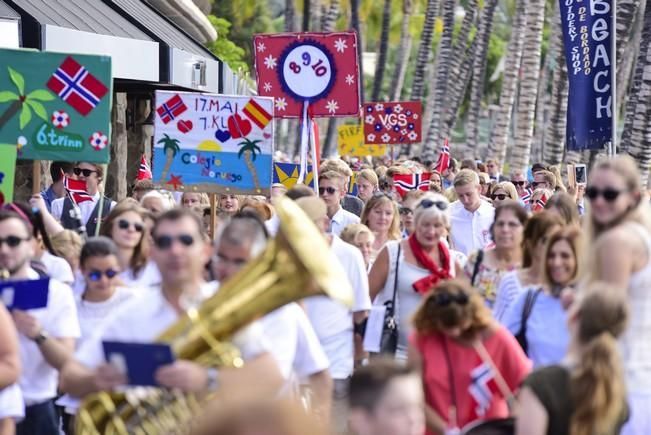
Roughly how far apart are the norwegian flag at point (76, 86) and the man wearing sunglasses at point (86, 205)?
198 cm

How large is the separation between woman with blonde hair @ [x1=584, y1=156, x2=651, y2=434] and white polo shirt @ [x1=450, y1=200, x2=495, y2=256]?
595 centimetres

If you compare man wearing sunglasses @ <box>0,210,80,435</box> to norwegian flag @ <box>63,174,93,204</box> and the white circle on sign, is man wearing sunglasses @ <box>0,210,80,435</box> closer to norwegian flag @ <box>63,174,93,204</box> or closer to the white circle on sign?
norwegian flag @ <box>63,174,93,204</box>

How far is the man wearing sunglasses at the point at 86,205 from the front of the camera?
1138cm

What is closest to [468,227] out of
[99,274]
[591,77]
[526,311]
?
[591,77]

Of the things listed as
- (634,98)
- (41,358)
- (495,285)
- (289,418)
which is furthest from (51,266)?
(634,98)

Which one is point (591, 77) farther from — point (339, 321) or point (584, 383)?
point (584, 383)

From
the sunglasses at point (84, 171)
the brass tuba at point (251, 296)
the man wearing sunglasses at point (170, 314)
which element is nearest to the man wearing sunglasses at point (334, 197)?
the sunglasses at point (84, 171)

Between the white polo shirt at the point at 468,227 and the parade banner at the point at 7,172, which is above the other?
the parade banner at the point at 7,172

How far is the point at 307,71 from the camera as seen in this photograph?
14.4 metres

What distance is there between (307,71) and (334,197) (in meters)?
2.50

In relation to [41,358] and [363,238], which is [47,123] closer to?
[363,238]

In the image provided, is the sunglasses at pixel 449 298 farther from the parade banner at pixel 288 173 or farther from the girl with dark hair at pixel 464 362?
the parade banner at pixel 288 173

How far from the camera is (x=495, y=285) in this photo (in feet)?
27.9

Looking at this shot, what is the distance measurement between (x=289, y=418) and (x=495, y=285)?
5.92m
